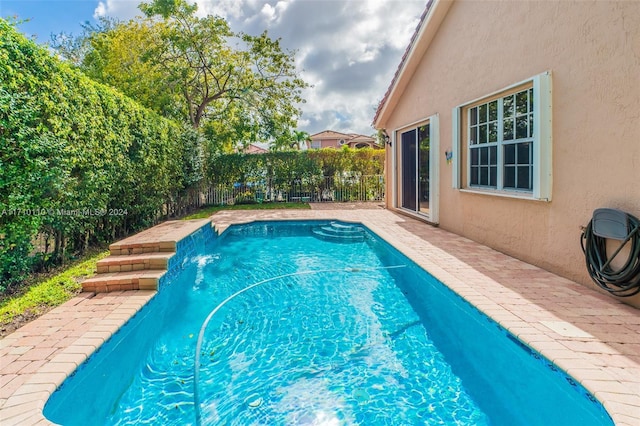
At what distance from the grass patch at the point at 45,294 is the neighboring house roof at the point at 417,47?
1009 centimetres

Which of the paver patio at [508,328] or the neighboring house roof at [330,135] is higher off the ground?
the neighboring house roof at [330,135]

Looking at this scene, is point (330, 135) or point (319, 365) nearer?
point (319, 365)

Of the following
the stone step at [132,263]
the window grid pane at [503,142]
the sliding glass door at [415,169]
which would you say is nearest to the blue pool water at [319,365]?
the stone step at [132,263]

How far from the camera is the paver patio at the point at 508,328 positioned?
9.16ft

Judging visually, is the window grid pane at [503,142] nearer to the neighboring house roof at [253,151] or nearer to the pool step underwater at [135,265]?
the pool step underwater at [135,265]

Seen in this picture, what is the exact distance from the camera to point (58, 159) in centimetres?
552

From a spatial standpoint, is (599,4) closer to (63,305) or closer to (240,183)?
(63,305)

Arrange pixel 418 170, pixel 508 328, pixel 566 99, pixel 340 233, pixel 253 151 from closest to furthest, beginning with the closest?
pixel 508 328 → pixel 566 99 → pixel 340 233 → pixel 418 170 → pixel 253 151

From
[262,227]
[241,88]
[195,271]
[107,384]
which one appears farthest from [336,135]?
[107,384]

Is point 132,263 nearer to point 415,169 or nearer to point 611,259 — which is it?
point 611,259

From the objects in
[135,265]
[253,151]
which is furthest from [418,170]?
[253,151]

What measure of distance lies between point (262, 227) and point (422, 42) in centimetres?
813

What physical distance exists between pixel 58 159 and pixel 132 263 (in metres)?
2.06

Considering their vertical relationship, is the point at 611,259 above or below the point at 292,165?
below
